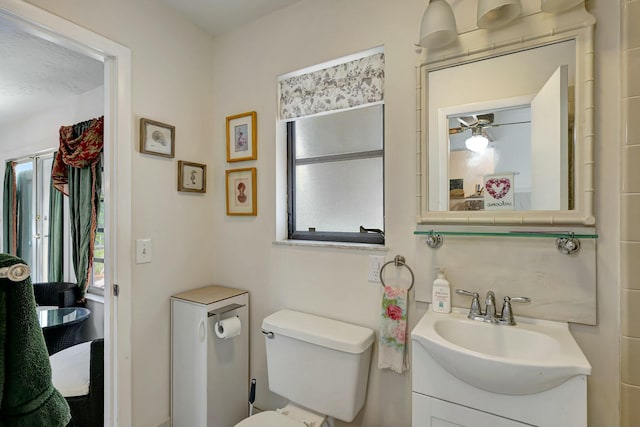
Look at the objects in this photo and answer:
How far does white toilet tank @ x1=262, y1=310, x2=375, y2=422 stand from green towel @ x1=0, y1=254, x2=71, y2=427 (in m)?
0.91

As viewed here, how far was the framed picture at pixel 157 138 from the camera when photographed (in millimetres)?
1606

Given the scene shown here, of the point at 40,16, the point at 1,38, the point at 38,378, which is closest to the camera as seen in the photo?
the point at 38,378

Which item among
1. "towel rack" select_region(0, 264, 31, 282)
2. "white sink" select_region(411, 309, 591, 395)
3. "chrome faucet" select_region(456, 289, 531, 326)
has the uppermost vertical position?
"towel rack" select_region(0, 264, 31, 282)

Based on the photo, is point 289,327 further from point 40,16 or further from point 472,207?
point 40,16

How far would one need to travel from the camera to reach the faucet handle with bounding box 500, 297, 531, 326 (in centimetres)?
115

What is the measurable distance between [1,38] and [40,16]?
3.43 feet

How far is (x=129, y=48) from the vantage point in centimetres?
156

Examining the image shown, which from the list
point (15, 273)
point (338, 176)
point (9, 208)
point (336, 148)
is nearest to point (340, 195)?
point (338, 176)

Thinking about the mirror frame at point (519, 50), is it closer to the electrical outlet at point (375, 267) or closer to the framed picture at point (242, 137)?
the electrical outlet at point (375, 267)

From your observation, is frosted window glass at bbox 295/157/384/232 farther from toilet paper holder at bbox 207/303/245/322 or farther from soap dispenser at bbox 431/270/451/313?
toilet paper holder at bbox 207/303/245/322

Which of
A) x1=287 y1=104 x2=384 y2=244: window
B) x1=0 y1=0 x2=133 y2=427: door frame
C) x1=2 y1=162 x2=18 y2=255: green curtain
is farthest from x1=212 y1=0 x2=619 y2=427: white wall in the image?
x1=2 y1=162 x2=18 y2=255: green curtain

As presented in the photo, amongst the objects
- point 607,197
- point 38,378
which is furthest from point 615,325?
point 38,378

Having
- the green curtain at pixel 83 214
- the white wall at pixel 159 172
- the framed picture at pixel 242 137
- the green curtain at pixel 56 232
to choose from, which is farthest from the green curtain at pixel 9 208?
the framed picture at pixel 242 137

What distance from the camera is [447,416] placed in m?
1.01
